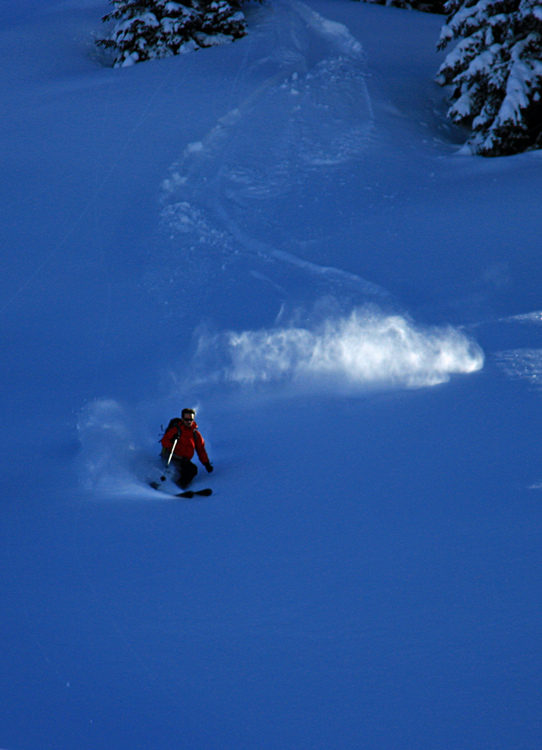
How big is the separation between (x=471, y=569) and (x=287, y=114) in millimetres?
12115

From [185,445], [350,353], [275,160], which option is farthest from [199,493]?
[275,160]

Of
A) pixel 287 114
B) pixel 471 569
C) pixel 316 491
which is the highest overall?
pixel 287 114

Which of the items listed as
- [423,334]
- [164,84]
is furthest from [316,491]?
[164,84]

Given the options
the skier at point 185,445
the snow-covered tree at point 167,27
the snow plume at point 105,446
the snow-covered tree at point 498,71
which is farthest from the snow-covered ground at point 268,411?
the snow-covered tree at point 167,27

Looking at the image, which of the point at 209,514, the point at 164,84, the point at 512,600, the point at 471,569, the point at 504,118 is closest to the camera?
the point at 512,600

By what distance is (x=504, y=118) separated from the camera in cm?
1170

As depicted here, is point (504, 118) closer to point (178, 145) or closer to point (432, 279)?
point (432, 279)

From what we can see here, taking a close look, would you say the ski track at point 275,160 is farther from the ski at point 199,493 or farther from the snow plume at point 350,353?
the ski at point 199,493

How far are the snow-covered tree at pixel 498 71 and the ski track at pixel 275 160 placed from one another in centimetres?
219

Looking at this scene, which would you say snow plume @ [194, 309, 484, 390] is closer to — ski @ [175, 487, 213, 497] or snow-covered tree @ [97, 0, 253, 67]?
ski @ [175, 487, 213, 497]

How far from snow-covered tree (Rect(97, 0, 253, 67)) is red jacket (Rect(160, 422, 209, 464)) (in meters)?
14.0

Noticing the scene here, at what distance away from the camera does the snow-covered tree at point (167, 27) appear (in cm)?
1627

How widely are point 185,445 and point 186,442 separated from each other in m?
0.04

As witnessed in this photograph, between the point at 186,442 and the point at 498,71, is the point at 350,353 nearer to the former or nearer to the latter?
the point at 186,442
